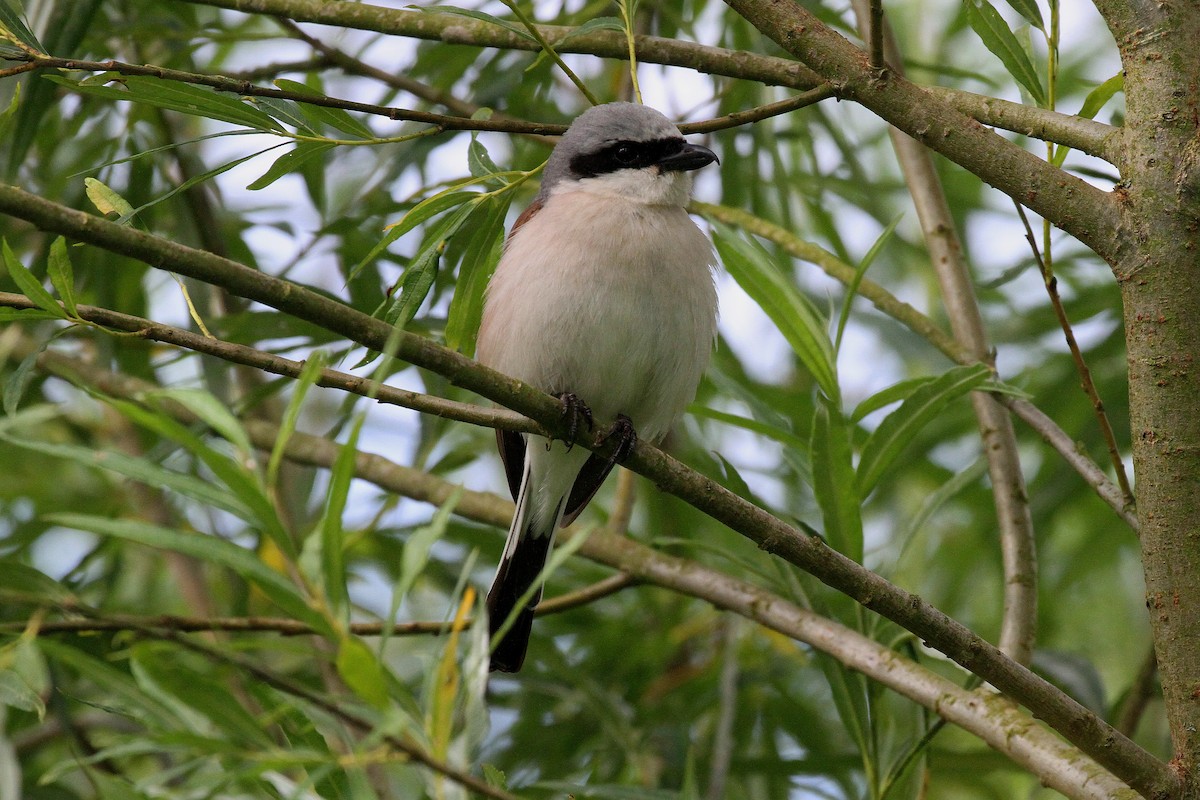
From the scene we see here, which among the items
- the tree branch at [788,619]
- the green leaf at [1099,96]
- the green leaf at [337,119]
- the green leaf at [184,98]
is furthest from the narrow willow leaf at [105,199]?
the green leaf at [1099,96]

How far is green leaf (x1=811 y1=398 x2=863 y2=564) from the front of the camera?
319 centimetres

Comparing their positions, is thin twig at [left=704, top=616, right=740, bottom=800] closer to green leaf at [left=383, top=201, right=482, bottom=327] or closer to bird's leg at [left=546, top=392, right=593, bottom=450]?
bird's leg at [left=546, top=392, right=593, bottom=450]

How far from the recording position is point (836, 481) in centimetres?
324

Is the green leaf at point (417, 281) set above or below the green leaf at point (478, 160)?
below

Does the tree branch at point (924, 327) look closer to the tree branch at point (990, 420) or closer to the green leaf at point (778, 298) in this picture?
the tree branch at point (990, 420)

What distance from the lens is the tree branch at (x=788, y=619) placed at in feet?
8.77

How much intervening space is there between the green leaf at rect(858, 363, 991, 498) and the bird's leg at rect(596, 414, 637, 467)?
65 centimetres

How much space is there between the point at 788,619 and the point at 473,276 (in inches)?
50.0

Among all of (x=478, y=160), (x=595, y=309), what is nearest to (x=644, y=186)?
(x=595, y=309)

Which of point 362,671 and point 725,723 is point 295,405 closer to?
point 362,671

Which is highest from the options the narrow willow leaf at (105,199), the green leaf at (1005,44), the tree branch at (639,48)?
the green leaf at (1005,44)

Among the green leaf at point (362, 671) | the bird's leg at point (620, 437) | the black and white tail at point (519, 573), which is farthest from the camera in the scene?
the black and white tail at point (519, 573)

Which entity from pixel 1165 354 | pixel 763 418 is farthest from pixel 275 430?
pixel 1165 354

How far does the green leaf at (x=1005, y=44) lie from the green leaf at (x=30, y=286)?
2146 mm
